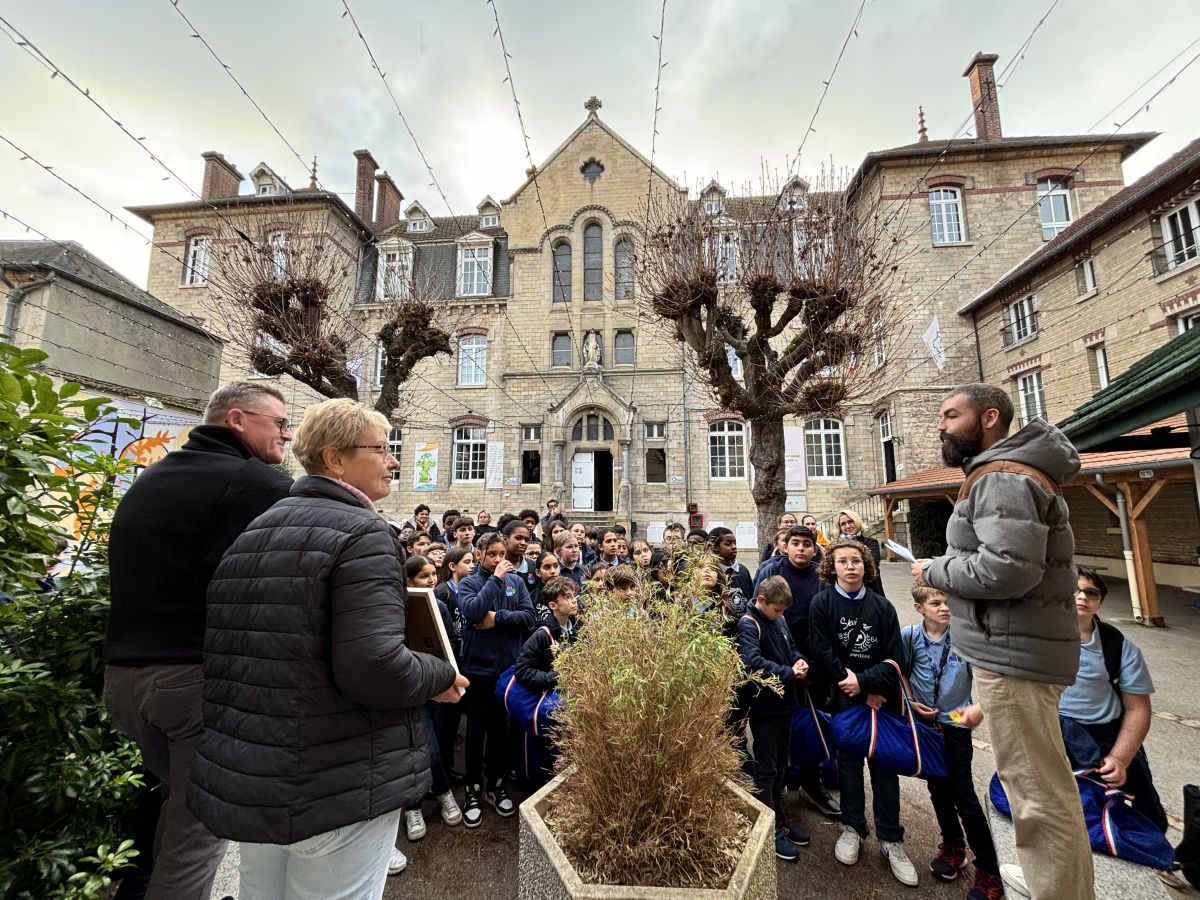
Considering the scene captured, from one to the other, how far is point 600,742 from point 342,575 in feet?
3.88

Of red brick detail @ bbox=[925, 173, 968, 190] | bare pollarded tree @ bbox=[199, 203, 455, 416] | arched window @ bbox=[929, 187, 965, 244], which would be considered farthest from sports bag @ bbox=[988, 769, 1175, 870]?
red brick detail @ bbox=[925, 173, 968, 190]

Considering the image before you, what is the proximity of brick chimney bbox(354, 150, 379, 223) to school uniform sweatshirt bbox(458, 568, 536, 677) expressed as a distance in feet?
77.5

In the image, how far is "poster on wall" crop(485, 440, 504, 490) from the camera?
62.2ft

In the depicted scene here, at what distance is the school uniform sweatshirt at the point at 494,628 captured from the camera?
12.1 feet

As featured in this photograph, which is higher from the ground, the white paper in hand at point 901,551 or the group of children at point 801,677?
the white paper in hand at point 901,551

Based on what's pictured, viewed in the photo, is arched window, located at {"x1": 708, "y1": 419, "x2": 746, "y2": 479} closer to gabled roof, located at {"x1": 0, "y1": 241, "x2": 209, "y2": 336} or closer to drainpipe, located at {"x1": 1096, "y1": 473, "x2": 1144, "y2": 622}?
drainpipe, located at {"x1": 1096, "y1": 473, "x2": 1144, "y2": 622}

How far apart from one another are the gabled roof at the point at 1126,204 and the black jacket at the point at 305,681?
15.7 metres

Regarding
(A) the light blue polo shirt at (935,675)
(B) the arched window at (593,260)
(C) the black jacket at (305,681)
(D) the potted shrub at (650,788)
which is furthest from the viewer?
(B) the arched window at (593,260)


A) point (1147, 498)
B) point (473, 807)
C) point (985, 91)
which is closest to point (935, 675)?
point (473, 807)

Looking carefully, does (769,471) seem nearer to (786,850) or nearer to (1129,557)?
(786,850)

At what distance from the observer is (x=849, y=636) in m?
3.17

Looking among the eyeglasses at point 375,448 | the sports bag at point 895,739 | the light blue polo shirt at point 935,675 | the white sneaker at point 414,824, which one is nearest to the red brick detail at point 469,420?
the white sneaker at point 414,824

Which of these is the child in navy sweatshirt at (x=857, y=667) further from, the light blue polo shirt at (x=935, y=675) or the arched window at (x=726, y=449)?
the arched window at (x=726, y=449)

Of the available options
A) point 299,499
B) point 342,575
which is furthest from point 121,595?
point 342,575
